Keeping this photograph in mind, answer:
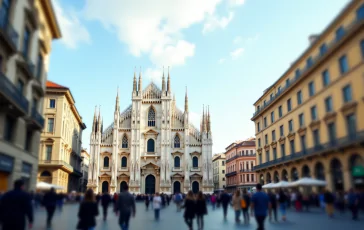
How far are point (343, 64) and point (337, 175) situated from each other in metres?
9.23

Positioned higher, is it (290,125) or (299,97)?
(299,97)

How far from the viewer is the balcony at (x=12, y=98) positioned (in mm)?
16031

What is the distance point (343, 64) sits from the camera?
25.7 metres

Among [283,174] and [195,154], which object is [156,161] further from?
[283,174]

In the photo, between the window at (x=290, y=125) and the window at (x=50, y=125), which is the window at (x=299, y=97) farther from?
the window at (x=50, y=125)

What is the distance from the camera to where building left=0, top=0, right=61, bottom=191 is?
56.1 ft

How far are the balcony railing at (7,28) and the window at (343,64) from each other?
74.6ft

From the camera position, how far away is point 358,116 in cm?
2377

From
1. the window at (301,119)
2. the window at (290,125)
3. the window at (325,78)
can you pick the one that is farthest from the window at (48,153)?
the window at (325,78)

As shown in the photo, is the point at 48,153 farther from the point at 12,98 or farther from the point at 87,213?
the point at 87,213

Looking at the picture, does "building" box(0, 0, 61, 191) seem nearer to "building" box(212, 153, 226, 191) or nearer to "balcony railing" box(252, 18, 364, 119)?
"balcony railing" box(252, 18, 364, 119)

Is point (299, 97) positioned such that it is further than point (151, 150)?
No

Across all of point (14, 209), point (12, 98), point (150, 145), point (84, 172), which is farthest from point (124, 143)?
point (14, 209)

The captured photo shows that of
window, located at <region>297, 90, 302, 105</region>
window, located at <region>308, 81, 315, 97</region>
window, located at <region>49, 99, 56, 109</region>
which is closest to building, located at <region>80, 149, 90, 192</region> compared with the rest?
window, located at <region>49, 99, 56, 109</region>
